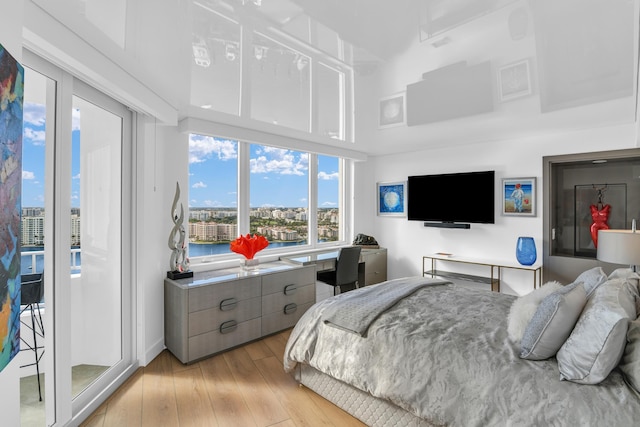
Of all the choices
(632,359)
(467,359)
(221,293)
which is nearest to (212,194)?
(221,293)

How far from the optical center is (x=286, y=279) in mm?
3287

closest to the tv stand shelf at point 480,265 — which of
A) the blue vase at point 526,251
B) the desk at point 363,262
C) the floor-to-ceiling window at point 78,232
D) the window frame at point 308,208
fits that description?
the blue vase at point 526,251

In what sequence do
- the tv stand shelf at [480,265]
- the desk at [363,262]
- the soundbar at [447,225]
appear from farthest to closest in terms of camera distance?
the soundbar at [447,225] → the desk at [363,262] → the tv stand shelf at [480,265]

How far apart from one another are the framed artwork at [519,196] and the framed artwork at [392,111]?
1.67 meters

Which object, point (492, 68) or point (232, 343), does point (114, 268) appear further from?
point (492, 68)

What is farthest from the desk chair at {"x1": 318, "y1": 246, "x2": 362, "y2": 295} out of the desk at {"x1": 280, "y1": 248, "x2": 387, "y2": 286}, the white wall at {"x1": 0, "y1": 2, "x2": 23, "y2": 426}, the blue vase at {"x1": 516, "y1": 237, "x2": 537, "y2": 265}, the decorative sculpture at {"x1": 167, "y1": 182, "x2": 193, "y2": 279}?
the white wall at {"x1": 0, "y1": 2, "x2": 23, "y2": 426}

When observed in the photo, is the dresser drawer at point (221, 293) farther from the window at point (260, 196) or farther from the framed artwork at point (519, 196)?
the framed artwork at point (519, 196)

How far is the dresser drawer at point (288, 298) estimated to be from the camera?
3.12 m

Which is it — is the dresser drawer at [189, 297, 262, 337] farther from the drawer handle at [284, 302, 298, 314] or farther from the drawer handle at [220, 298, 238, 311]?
the drawer handle at [284, 302, 298, 314]

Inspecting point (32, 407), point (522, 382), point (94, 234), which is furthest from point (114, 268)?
point (522, 382)

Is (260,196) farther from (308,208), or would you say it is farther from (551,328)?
(551,328)

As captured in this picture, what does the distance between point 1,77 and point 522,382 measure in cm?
224

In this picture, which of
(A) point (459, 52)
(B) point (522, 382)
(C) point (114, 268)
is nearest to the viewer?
(B) point (522, 382)

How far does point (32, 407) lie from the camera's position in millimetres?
1684
